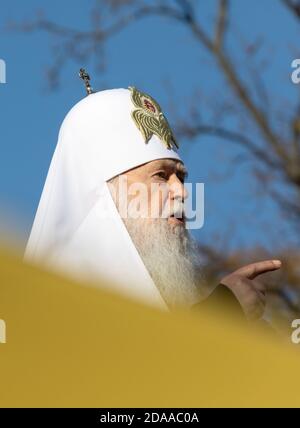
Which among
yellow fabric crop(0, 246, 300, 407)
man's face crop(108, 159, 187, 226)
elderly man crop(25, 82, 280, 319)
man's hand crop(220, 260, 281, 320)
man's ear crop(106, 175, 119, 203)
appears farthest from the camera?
man's ear crop(106, 175, 119, 203)

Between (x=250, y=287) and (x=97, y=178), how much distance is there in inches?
30.0

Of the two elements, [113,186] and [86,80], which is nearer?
[113,186]

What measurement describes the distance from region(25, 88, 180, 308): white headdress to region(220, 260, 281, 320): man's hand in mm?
236

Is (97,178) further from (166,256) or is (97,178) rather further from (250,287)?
(250,287)

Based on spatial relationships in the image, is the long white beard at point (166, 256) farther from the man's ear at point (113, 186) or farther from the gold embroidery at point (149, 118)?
the gold embroidery at point (149, 118)

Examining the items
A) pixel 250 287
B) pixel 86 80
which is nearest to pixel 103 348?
pixel 250 287

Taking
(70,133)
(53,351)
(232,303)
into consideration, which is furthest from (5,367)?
(70,133)

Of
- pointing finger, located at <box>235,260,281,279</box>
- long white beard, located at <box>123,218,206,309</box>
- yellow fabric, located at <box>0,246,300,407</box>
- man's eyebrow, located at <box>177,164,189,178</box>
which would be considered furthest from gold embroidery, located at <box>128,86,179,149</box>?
yellow fabric, located at <box>0,246,300,407</box>

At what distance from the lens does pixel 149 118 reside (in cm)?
446

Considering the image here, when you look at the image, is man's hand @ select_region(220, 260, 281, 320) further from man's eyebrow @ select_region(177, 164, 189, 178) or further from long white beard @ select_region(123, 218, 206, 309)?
man's eyebrow @ select_region(177, 164, 189, 178)

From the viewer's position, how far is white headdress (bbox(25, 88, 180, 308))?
12.5ft

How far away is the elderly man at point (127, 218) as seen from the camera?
3719mm

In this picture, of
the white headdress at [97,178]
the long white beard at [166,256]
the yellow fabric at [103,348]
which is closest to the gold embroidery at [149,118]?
the white headdress at [97,178]
